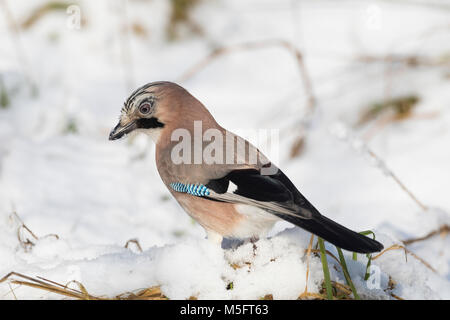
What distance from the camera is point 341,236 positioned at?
210 cm

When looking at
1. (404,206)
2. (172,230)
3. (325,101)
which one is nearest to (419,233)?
(404,206)

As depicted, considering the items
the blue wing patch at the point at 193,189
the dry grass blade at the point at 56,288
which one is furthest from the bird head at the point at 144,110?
the dry grass blade at the point at 56,288

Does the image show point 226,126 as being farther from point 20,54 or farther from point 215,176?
point 215,176

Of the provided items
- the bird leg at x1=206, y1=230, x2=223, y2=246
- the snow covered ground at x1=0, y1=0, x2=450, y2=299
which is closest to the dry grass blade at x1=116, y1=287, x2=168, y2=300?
the snow covered ground at x1=0, y1=0, x2=450, y2=299

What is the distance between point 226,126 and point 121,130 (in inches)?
104

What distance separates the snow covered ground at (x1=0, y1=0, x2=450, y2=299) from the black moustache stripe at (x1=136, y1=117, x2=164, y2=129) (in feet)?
1.86

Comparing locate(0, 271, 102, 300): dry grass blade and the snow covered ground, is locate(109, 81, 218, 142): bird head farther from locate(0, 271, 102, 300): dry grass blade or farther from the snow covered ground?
locate(0, 271, 102, 300): dry grass blade

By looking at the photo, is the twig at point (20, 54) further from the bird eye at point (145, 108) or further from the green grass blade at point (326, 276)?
the green grass blade at point (326, 276)

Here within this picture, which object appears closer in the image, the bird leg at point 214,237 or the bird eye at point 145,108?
the bird leg at point 214,237

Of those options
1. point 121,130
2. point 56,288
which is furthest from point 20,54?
point 56,288

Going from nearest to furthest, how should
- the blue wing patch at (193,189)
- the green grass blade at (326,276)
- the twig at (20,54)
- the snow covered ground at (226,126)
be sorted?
the green grass blade at (326,276) → the snow covered ground at (226,126) → the blue wing patch at (193,189) → the twig at (20,54)

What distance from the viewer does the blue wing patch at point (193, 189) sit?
8.13 ft

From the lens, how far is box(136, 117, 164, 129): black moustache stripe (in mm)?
2735

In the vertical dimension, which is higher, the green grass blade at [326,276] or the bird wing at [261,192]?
the bird wing at [261,192]
